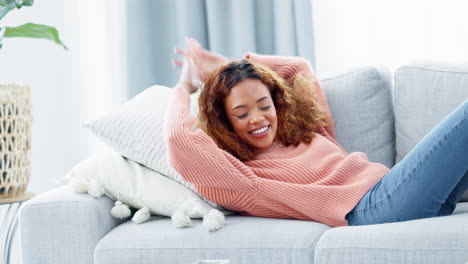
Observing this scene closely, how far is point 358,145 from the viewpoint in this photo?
2154mm

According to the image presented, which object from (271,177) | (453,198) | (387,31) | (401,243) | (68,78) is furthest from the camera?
(68,78)

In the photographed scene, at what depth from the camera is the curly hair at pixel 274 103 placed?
76.5 inches

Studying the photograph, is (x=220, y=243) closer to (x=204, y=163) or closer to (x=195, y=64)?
(x=204, y=163)

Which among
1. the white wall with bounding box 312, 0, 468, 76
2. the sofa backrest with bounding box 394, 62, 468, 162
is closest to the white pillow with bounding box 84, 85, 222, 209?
the sofa backrest with bounding box 394, 62, 468, 162

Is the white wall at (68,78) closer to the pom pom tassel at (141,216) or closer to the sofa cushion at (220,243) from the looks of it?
the pom pom tassel at (141,216)

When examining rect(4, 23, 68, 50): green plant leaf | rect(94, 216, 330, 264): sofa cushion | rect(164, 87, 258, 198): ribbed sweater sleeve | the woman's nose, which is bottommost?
rect(94, 216, 330, 264): sofa cushion

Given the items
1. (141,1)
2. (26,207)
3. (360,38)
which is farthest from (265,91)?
(141,1)

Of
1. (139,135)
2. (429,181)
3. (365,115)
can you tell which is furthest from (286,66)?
(429,181)

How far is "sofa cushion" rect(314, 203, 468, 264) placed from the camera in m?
1.46

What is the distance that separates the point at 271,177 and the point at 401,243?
468 mm

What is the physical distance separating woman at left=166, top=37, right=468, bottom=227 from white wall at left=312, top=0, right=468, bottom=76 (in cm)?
84

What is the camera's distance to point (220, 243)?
1646 millimetres

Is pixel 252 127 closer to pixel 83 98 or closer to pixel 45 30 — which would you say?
pixel 45 30

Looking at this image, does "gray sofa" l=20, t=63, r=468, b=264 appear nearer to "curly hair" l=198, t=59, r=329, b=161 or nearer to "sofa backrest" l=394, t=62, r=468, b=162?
"sofa backrest" l=394, t=62, r=468, b=162
